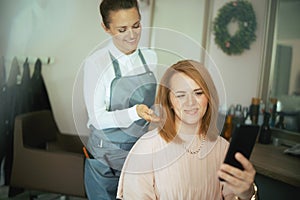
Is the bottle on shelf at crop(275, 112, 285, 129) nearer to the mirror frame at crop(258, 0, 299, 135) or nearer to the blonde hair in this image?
the mirror frame at crop(258, 0, 299, 135)

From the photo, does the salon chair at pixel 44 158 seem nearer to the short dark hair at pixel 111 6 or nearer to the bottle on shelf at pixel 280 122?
the short dark hair at pixel 111 6

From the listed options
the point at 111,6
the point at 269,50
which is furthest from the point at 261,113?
the point at 111,6

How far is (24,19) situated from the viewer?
2.25ft

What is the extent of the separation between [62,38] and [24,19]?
A: 0.36 ft

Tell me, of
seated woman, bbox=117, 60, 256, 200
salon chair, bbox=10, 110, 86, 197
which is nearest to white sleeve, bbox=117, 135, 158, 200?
seated woman, bbox=117, 60, 256, 200

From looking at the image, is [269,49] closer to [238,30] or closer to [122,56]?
[238,30]

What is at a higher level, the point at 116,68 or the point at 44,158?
the point at 116,68

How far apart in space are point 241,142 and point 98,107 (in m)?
0.25

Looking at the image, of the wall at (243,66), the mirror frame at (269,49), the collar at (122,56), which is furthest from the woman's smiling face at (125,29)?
the mirror frame at (269,49)

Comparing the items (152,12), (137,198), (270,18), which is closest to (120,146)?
(137,198)

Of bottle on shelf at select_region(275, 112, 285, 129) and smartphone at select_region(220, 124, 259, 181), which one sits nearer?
smartphone at select_region(220, 124, 259, 181)

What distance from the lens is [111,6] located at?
22.6 inches

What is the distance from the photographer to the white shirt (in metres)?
0.56

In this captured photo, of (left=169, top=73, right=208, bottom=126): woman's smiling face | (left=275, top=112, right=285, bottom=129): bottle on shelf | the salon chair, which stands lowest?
the salon chair
